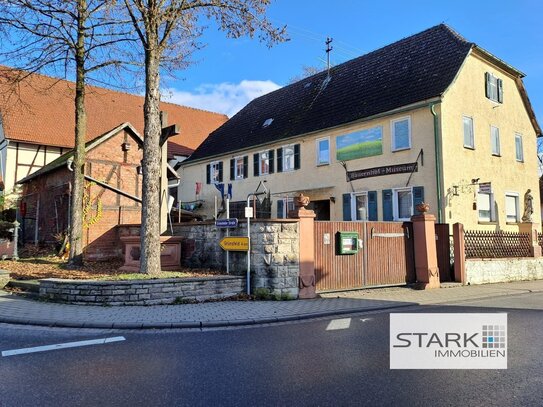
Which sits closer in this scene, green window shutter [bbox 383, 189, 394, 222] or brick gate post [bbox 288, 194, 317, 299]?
brick gate post [bbox 288, 194, 317, 299]

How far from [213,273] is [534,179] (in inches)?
764

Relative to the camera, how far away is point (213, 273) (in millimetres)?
11977

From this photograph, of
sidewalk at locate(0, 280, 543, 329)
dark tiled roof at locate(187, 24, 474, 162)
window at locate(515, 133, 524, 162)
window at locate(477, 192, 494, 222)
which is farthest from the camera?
window at locate(515, 133, 524, 162)

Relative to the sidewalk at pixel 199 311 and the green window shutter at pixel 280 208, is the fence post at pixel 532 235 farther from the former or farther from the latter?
the green window shutter at pixel 280 208

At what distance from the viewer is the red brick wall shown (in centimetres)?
1728

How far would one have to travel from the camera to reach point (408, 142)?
62.6 feet

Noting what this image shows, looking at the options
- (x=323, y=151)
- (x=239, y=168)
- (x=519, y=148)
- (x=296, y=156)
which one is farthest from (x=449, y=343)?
(x=239, y=168)

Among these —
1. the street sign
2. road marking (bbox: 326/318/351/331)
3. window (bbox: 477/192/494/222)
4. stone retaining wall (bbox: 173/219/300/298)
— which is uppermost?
window (bbox: 477/192/494/222)

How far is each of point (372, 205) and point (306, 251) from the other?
9.13m

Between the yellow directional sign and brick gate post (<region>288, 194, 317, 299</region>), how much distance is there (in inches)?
53.1

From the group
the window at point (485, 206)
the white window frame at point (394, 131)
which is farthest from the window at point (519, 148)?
the white window frame at point (394, 131)

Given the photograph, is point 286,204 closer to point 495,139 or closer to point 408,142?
point 408,142

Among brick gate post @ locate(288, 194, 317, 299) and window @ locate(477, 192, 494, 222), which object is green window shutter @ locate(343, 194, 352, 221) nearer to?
window @ locate(477, 192, 494, 222)

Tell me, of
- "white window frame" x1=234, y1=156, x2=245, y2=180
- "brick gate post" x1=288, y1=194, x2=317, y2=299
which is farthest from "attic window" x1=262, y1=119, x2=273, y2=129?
"brick gate post" x1=288, y1=194, x2=317, y2=299
